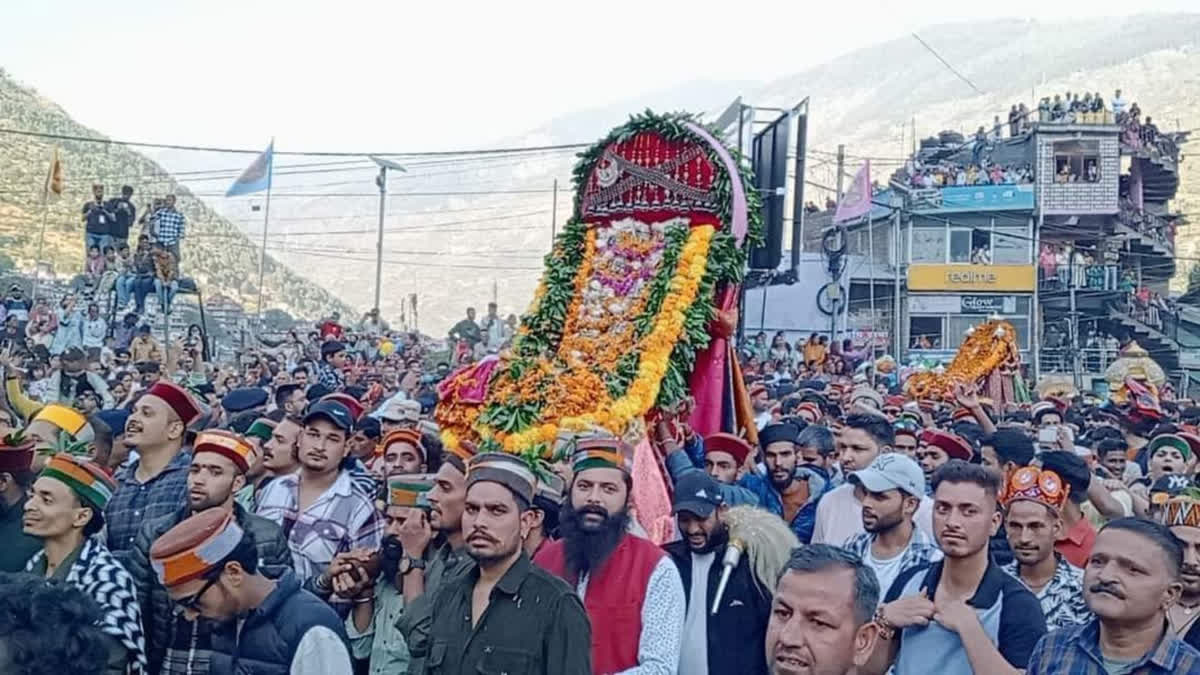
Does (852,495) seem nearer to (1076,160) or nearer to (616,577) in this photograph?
(616,577)

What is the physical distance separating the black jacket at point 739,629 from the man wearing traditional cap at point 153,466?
2.51 m

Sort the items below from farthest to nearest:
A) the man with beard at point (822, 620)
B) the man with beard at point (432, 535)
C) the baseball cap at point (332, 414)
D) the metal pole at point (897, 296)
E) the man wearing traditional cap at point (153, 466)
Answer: the metal pole at point (897, 296) < the baseball cap at point (332, 414) < the man wearing traditional cap at point (153, 466) < the man with beard at point (432, 535) < the man with beard at point (822, 620)

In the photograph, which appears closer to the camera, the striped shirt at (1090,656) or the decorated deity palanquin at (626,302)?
the striped shirt at (1090,656)

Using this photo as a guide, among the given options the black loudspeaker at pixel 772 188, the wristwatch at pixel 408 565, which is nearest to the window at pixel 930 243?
the black loudspeaker at pixel 772 188

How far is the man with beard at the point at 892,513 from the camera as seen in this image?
18.0 ft

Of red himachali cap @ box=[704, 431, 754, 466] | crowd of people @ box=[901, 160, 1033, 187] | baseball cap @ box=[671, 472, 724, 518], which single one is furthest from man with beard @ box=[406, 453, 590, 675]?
crowd of people @ box=[901, 160, 1033, 187]

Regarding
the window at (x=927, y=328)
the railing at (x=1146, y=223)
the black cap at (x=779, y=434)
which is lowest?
the black cap at (x=779, y=434)

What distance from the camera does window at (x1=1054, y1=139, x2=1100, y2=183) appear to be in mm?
41250

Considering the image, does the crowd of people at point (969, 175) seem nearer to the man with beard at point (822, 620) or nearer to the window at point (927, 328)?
the window at point (927, 328)

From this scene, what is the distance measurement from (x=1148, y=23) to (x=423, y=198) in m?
107

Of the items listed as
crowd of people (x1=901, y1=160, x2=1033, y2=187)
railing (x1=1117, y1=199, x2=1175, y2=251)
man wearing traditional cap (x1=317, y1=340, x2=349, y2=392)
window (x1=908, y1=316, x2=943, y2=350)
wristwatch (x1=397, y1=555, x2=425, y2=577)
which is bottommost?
wristwatch (x1=397, y1=555, x2=425, y2=577)

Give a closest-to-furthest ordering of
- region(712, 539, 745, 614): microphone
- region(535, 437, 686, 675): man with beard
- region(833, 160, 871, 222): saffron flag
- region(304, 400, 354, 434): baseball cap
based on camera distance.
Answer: region(535, 437, 686, 675): man with beard < region(712, 539, 745, 614): microphone < region(304, 400, 354, 434): baseball cap < region(833, 160, 871, 222): saffron flag

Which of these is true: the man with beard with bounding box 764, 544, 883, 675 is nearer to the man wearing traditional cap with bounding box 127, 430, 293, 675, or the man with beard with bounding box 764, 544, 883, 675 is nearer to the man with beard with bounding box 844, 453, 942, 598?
the man wearing traditional cap with bounding box 127, 430, 293, 675

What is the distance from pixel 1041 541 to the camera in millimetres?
5145
